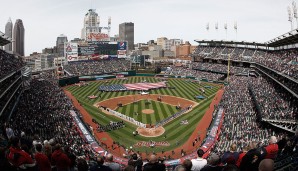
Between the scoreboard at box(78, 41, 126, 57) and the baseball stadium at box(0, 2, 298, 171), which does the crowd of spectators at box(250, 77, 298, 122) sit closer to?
the baseball stadium at box(0, 2, 298, 171)

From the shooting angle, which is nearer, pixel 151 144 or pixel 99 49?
pixel 151 144

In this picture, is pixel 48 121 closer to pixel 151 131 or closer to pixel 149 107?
pixel 151 131

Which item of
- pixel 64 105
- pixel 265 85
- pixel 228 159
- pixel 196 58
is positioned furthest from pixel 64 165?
pixel 196 58

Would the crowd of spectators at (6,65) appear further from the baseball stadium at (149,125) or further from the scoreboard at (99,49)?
the scoreboard at (99,49)

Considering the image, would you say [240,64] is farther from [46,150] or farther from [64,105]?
[46,150]

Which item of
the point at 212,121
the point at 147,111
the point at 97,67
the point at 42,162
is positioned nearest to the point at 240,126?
the point at 212,121

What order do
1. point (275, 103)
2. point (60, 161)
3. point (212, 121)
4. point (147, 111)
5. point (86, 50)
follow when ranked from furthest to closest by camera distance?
point (86, 50), point (147, 111), point (212, 121), point (275, 103), point (60, 161)

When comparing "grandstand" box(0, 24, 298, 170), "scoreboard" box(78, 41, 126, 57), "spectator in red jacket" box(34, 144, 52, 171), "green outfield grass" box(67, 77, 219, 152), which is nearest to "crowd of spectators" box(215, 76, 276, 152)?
"grandstand" box(0, 24, 298, 170)
